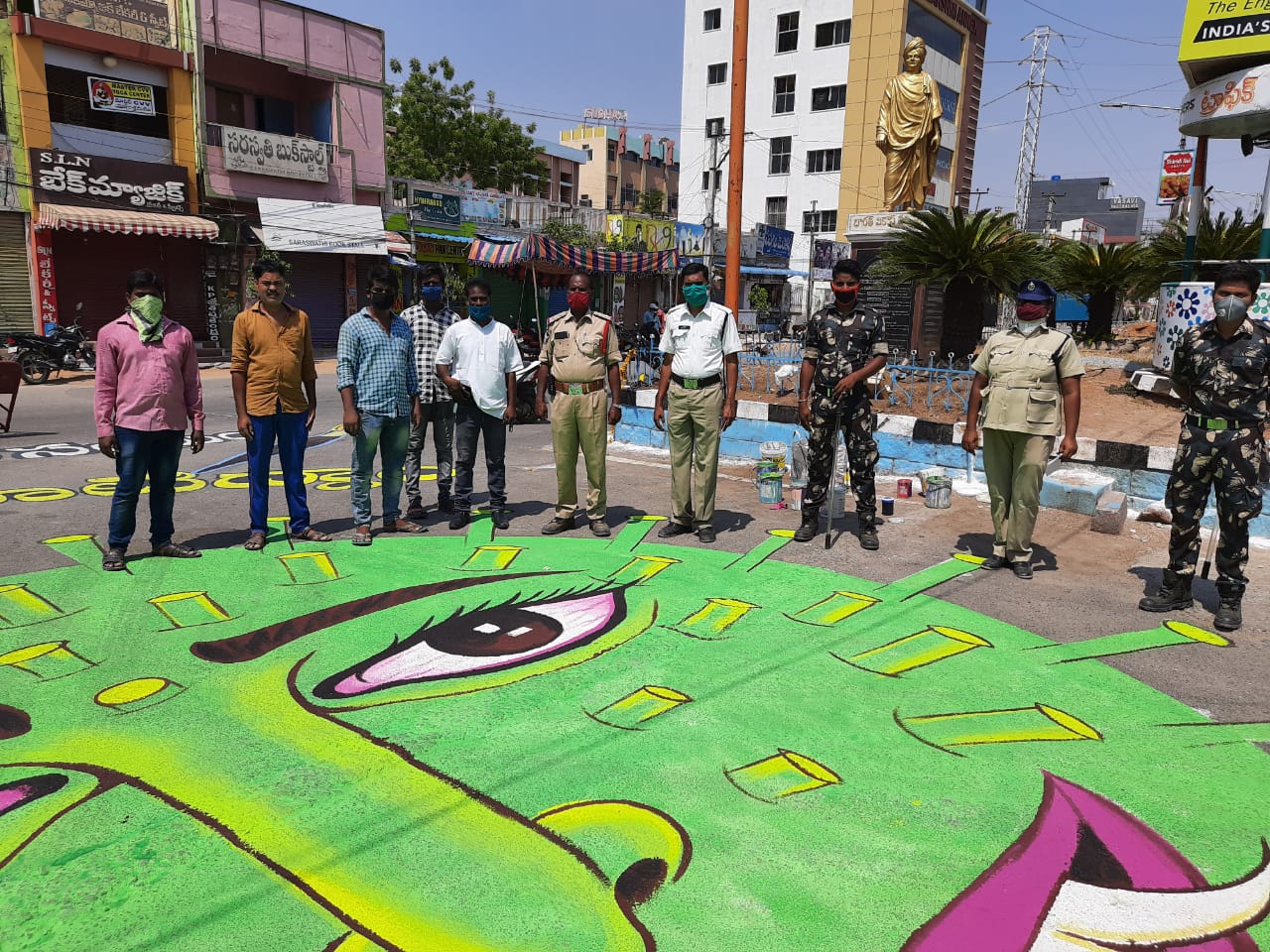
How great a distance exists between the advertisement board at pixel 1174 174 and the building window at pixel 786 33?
17.5m

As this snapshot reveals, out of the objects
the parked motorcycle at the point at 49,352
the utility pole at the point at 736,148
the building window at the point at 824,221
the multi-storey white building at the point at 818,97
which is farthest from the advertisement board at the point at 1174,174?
A: the parked motorcycle at the point at 49,352

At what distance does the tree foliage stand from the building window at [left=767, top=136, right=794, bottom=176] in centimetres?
1248

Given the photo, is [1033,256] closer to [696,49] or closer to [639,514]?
[639,514]

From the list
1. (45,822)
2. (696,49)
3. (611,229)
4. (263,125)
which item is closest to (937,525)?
(45,822)

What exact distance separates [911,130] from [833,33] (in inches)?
970

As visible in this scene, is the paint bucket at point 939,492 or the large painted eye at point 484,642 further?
the paint bucket at point 939,492

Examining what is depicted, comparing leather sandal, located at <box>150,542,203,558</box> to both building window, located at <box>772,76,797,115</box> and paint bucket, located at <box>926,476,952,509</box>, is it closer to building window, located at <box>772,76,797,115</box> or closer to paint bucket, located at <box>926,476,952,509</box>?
paint bucket, located at <box>926,476,952,509</box>

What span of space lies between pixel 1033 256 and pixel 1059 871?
10.5 m

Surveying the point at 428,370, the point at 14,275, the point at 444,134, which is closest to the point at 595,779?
the point at 428,370

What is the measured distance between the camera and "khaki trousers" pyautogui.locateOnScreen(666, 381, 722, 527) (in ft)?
20.2

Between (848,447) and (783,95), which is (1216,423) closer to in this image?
(848,447)

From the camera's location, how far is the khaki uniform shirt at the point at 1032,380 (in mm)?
5281

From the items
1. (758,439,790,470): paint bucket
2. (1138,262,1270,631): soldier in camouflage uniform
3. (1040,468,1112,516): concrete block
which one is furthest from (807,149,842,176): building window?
(1138,262,1270,631): soldier in camouflage uniform

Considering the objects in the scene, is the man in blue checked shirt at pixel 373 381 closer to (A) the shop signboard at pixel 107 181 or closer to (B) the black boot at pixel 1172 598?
(B) the black boot at pixel 1172 598
